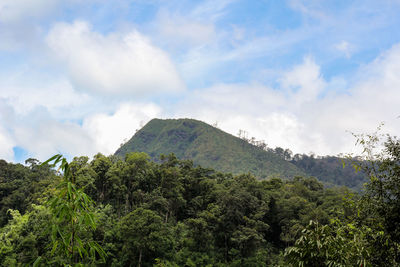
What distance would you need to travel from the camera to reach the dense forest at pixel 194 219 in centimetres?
630

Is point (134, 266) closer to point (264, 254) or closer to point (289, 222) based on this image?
point (264, 254)

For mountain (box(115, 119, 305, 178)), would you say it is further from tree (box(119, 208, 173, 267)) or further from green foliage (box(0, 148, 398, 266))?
tree (box(119, 208, 173, 267))

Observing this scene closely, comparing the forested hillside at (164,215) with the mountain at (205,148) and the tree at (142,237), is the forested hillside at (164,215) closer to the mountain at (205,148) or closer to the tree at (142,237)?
the tree at (142,237)

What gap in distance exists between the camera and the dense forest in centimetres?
630

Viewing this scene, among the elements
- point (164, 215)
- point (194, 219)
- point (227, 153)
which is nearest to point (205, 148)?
point (227, 153)

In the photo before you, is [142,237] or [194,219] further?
[194,219]

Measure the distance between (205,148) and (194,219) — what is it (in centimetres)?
8526

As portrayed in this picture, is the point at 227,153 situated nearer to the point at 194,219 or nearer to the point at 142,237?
the point at 194,219

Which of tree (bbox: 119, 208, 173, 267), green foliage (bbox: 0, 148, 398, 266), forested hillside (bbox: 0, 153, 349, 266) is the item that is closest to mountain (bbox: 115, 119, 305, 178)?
green foliage (bbox: 0, 148, 398, 266)

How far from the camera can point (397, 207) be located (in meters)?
6.20

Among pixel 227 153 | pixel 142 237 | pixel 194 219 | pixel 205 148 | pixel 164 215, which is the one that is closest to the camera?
pixel 142 237

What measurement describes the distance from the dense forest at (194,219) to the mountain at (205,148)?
52.1 m

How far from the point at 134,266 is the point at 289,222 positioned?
1652 centimetres

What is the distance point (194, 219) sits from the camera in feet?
83.6
